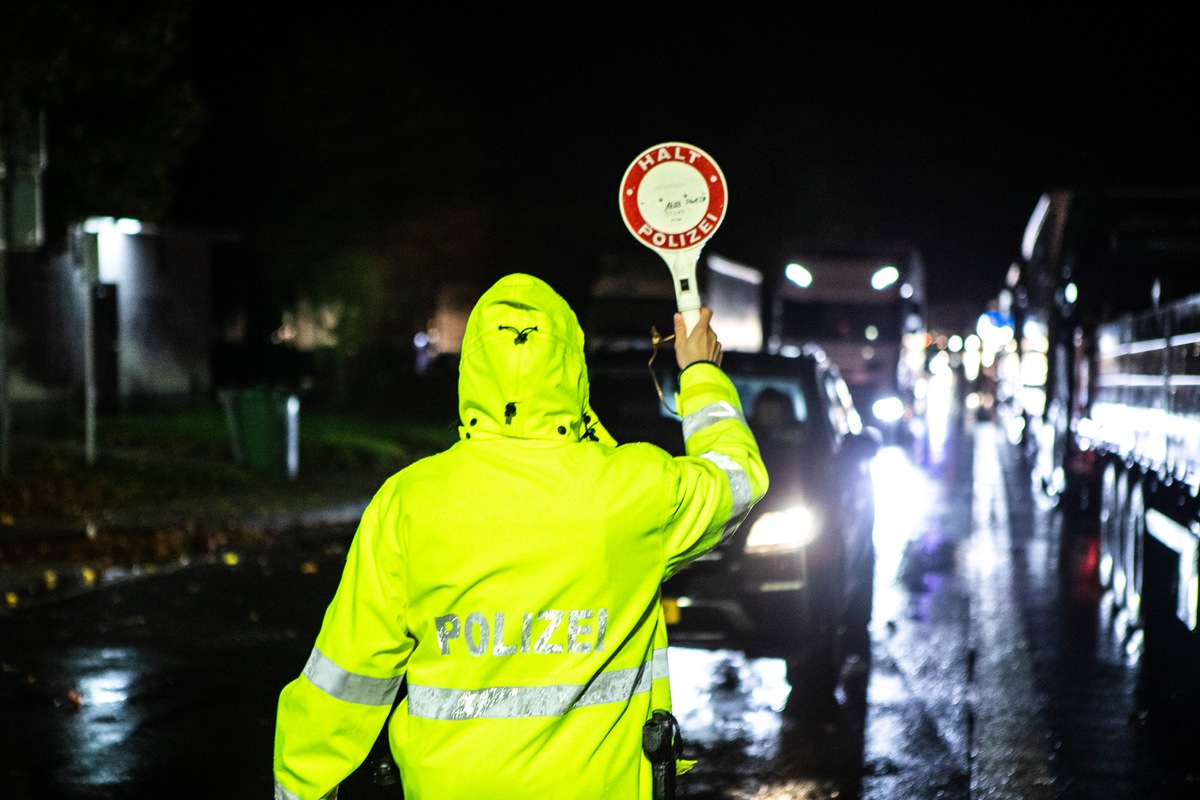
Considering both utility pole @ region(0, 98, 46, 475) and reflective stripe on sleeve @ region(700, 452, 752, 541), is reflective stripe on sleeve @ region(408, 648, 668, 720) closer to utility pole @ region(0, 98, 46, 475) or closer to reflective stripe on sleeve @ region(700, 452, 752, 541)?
reflective stripe on sleeve @ region(700, 452, 752, 541)

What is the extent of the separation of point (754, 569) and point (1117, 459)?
5.16 metres

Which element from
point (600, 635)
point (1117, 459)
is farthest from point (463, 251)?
point (600, 635)

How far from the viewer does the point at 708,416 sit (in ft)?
10.1

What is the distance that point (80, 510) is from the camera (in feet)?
49.5

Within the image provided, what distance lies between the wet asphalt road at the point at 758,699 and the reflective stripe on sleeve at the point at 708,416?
10.9 ft

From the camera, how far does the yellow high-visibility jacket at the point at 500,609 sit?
108 inches

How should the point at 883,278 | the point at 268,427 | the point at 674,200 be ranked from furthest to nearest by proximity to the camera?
the point at 883,278 → the point at 268,427 → the point at 674,200

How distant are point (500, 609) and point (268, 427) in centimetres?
1639

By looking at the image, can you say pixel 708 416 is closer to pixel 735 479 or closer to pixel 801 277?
pixel 735 479

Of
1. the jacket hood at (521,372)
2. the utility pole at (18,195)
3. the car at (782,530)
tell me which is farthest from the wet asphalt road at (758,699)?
the utility pole at (18,195)

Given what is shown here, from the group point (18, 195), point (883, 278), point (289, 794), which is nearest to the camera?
point (289, 794)

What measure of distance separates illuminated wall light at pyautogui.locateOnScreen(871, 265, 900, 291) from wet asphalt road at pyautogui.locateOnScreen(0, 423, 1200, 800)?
20672 millimetres

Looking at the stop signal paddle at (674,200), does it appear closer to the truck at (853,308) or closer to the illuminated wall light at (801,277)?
the truck at (853,308)

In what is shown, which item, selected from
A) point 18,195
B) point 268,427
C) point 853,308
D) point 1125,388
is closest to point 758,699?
point 1125,388
